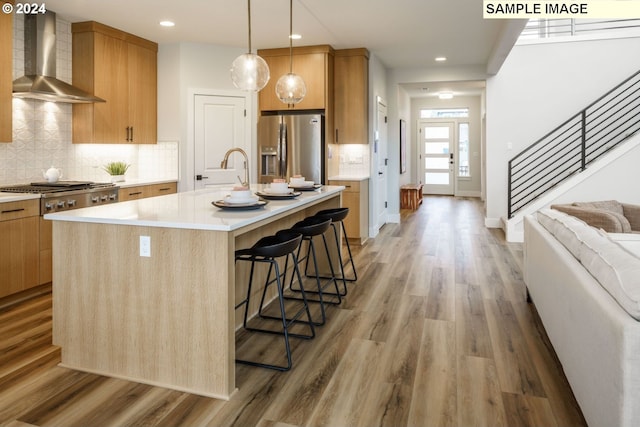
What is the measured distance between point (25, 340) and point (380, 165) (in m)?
5.68

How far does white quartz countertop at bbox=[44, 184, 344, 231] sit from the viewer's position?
7.78 ft

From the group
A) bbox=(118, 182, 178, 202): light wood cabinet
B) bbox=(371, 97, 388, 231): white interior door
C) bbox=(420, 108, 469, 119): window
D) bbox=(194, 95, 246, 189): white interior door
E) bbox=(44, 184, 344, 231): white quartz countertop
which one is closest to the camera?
bbox=(44, 184, 344, 231): white quartz countertop

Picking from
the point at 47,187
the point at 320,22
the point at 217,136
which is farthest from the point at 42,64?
the point at 320,22

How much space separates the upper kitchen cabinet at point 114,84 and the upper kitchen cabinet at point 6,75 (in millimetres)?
1101

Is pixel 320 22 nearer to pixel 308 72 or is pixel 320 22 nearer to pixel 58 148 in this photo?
pixel 308 72

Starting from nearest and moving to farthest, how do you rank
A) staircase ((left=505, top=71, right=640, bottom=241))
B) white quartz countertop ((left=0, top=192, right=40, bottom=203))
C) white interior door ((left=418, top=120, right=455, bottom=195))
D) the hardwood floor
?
the hardwood floor < white quartz countertop ((left=0, top=192, right=40, bottom=203)) < staircase ((left=505, top=71, right=640, bottom=241)) < white interior door ((left=418, top=120, right=455, bottom=195))

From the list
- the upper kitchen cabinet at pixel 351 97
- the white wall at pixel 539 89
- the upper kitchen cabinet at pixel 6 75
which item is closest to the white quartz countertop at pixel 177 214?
the upper kitchen cabinet at pixel 6 75

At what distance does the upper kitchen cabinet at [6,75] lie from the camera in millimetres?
4066

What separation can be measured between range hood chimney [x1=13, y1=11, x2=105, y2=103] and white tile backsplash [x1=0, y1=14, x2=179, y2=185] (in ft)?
0.23

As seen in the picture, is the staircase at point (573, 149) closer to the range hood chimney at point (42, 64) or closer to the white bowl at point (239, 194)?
the white bowl at point (239, 194)

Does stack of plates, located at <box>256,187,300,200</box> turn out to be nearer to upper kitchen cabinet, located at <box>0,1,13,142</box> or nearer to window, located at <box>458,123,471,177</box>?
upper kitchen cabinet, located at <box>0,1,13,142</box>

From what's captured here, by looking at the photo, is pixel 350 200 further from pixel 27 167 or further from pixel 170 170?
pixel 27 167

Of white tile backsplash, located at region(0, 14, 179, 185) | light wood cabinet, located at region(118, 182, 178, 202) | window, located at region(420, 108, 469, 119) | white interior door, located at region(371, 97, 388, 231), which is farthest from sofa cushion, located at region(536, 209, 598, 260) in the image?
window, located at region(420, 108, 469, 119)

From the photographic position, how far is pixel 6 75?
4129 millimetres
